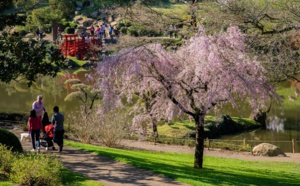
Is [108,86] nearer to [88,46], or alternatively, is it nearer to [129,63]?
[129,63]

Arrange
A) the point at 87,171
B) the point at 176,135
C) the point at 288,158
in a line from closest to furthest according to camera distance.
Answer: the point at 87,171
the point at 288,158
the point at 176,135

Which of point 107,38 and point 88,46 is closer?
point 88,46

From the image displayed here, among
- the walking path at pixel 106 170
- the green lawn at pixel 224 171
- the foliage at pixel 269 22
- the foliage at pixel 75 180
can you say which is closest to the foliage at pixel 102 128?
the green lawn at pixel 224 171

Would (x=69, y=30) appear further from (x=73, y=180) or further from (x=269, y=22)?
(x=73, y=180)

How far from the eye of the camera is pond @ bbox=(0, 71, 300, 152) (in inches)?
1324

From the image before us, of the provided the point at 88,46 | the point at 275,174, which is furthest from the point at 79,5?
the point at 275,174

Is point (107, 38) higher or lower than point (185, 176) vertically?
higher

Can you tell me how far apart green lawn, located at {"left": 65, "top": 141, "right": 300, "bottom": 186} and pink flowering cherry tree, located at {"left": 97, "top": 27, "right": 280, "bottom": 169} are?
1.84 meters

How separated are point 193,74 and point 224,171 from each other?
13.9 ft

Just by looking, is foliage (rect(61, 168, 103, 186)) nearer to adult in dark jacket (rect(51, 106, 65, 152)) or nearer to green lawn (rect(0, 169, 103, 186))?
green lawn (rect(0, 169, 103, 186))

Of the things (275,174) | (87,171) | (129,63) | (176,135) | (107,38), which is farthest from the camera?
(107,38)

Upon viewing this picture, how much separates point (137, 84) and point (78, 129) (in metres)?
8.03

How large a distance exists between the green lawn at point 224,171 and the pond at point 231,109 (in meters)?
2.93

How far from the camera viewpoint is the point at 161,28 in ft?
116
